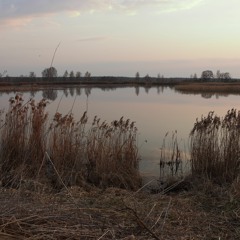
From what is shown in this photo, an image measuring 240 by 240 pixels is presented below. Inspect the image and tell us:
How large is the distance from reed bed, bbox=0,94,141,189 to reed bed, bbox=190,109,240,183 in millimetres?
1240

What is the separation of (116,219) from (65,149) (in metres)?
3.95

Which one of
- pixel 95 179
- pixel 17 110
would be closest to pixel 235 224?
pixel 95 179

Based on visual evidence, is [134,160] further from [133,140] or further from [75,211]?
[75,211]

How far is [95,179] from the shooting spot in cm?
773

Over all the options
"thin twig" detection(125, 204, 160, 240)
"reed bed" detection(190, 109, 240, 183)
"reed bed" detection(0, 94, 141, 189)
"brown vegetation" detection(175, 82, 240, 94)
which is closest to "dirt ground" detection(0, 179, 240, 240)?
"thin twig" detection(125, 204, 160, 240)

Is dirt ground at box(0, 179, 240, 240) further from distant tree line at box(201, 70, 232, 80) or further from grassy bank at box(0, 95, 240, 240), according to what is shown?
distant tree line at box(201, 70, 232, 80)

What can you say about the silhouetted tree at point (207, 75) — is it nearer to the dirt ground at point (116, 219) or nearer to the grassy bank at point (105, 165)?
the grassy bank at point (105, 165)

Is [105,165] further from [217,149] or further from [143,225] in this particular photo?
[143,225]

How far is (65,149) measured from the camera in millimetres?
7898

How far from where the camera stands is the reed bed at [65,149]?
7.65 m

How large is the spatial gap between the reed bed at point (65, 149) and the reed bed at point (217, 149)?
4.07 feet

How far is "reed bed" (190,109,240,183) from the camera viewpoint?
7.86m

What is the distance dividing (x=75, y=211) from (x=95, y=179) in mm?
3701

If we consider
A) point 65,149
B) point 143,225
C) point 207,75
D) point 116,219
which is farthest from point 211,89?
point 207,75
